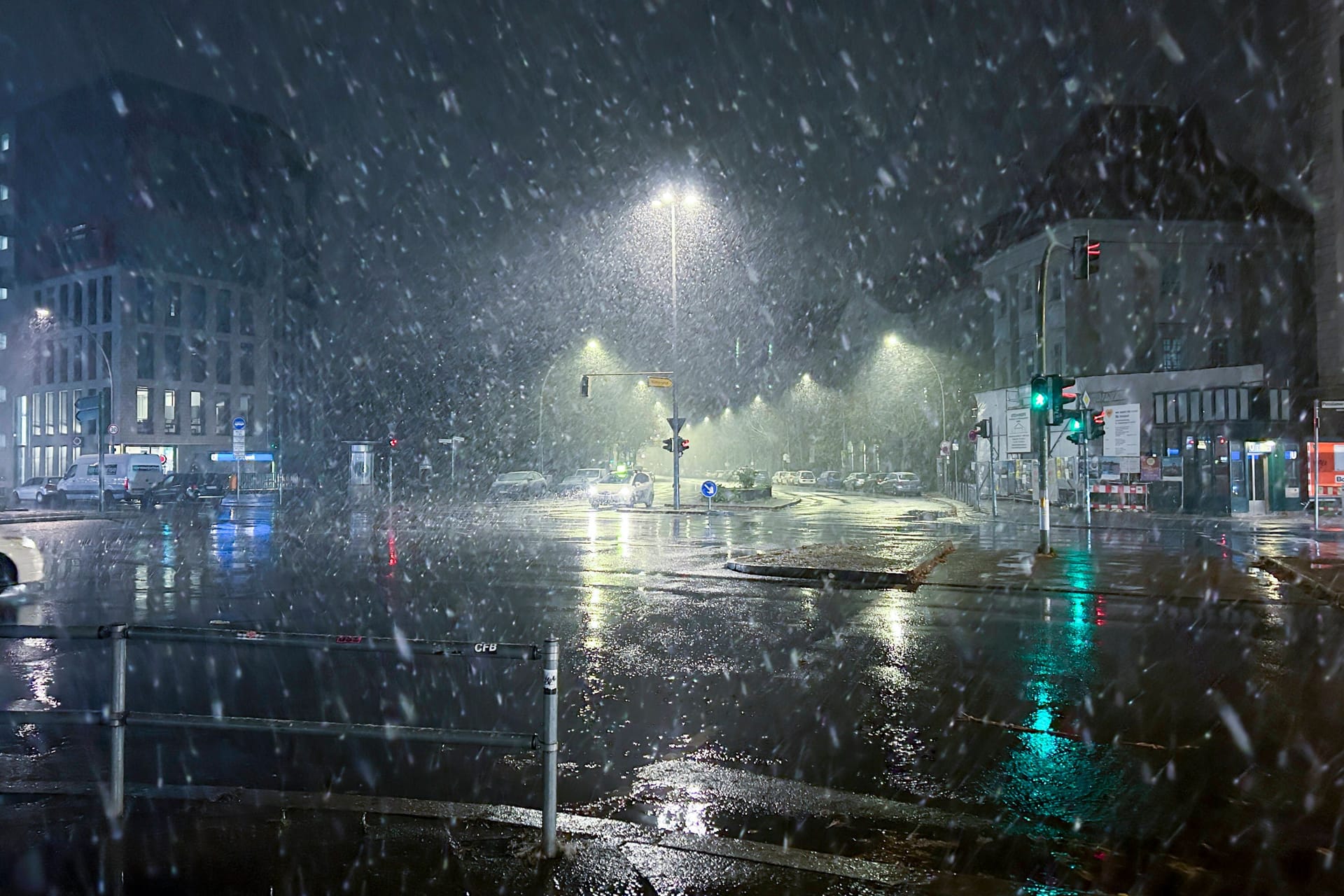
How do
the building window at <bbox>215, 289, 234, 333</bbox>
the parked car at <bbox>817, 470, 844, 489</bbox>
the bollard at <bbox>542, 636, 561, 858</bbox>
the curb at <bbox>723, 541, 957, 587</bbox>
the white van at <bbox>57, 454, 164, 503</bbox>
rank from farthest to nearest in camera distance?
the parked car at <bbox>817, 470, 844, 489</bbox>
the building window at <bbox>215, 289, 234, 333</bbox>
the white van at <bbox>57, 454, 164, 503</bbox>
the curb at <bbox>723, 541, 957, 587</bbox>
the bollard at <bbox>542, 636, 561, 858</bbox>

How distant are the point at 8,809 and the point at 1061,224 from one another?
53.2 meters

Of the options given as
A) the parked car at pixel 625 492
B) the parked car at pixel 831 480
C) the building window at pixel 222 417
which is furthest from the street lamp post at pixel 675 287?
the building window at pixel 222 417

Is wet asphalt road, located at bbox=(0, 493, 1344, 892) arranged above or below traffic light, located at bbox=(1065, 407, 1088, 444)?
below

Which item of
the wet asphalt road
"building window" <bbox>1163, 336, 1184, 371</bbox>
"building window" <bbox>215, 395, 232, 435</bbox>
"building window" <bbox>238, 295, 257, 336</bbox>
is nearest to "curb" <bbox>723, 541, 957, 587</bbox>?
the wet asphalt road

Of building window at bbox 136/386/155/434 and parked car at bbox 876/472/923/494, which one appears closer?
parked car at bbox 876/472/923/494

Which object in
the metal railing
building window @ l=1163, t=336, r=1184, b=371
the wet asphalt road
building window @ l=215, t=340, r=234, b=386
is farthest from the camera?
building window @ l=215, t=340, r=234, b=386

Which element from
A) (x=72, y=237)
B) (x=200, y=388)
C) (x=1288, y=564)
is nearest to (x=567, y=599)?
(x=1288, y=564)

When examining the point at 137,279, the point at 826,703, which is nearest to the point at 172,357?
the point at 137,279

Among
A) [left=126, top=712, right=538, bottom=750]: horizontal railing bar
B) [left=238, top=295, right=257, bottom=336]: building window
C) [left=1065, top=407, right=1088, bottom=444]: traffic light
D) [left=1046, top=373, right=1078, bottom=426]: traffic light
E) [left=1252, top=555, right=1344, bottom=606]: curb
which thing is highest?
[left=238, top=295, right=257, bottom=336]: building window

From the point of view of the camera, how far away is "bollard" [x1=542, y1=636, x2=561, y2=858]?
443 cm

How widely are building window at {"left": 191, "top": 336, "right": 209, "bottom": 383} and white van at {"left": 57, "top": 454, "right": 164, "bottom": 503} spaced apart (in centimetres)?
1996

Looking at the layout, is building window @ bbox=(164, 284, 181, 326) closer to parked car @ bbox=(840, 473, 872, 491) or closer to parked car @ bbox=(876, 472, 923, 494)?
parked car @ bbox=(840, 473, 872, 491)

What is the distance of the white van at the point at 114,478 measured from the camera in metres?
47.3

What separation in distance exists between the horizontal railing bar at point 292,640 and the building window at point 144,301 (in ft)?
229
